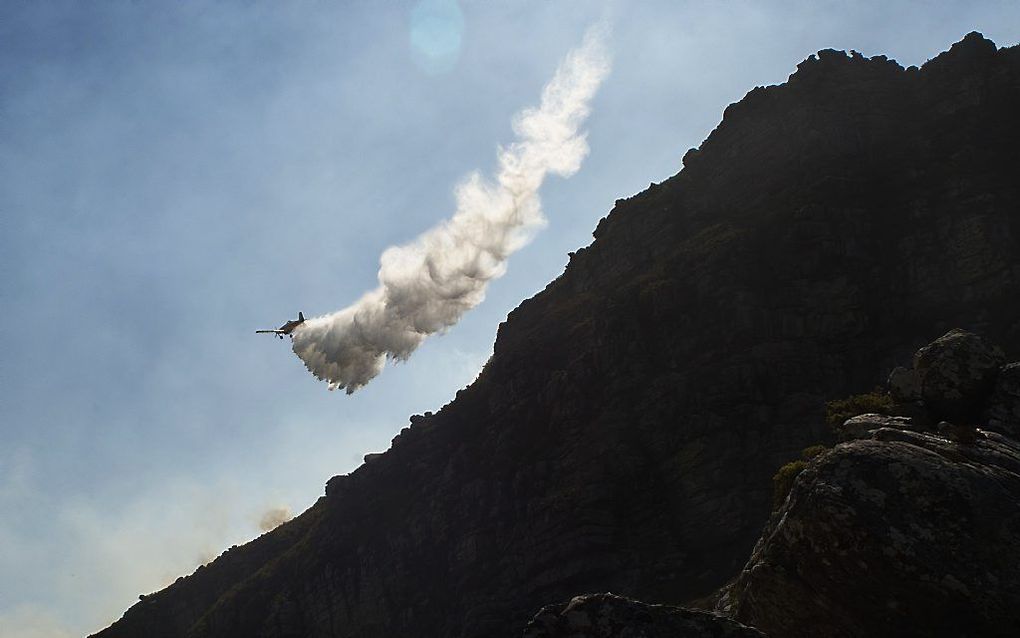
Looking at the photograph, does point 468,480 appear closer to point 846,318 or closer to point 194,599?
point 846,318

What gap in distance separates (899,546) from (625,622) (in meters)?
7.17

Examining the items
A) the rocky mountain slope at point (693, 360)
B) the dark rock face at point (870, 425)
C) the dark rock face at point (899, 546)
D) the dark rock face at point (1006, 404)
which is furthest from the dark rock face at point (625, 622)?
the rocky mountain slope at point (693, 360)

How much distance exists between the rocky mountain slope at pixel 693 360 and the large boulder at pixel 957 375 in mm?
58273

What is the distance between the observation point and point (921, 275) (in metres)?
104

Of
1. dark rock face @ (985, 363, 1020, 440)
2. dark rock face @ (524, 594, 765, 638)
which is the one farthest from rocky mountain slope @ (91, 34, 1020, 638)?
dark rock face @ (524, 594, 765, 638)

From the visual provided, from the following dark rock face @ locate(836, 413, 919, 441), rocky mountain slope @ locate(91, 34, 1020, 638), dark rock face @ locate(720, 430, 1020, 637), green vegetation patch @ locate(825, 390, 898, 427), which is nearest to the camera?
dark rock face @ locate(720, 430, 1020, 637)

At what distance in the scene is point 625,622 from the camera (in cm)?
1539

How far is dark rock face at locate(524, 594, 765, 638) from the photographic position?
1511 centimetres

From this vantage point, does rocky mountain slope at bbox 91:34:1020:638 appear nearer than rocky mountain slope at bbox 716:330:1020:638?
No

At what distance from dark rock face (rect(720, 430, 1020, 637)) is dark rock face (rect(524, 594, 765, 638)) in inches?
182

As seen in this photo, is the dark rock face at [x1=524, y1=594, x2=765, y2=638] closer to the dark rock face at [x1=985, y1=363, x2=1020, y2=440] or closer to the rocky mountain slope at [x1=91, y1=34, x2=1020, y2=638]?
the dark rock face at [x1=985, y1=363, x2=1020, y2=440]

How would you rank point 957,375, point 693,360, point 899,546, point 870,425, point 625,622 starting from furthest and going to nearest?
point 693,360
point 957,375
point 870,425
point 899,546
point 625,622

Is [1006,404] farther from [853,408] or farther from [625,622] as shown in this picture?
[853,408]

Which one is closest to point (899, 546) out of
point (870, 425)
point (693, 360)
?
point (870, 425)
